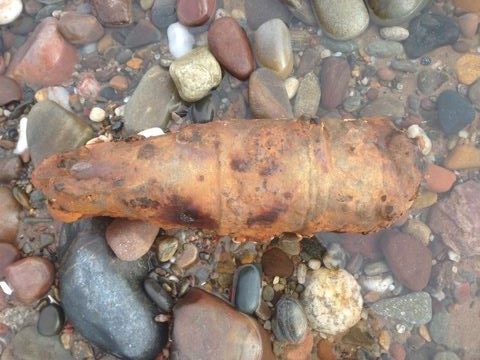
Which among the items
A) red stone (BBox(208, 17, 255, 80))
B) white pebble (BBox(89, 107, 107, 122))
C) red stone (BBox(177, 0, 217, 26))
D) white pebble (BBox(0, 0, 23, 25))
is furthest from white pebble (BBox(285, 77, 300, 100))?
white pebble (BBox(0, 0, 23, 25))

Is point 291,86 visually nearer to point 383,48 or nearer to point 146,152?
point 383,48

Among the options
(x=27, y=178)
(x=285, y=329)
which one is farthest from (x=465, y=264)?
(x=27, y=178)

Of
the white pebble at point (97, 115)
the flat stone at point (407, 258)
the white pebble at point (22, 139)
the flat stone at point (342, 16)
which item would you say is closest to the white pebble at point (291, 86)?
the flat stone at point (342, 16)

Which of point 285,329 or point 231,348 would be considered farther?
point 285,329

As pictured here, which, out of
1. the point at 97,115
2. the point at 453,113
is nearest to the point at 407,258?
the point at 453,113

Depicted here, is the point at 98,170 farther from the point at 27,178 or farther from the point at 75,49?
the point at 75,49

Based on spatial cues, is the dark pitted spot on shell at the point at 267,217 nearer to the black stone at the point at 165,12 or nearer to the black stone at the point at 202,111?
the black stone at the point at 202,111
